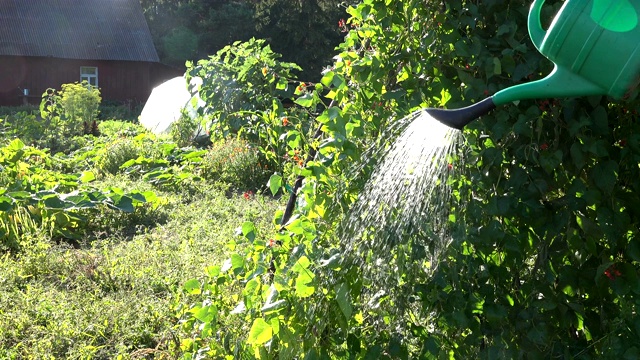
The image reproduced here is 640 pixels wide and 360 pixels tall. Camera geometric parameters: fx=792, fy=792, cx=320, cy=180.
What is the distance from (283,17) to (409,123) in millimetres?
28853

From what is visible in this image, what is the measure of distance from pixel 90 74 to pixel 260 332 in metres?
29.7

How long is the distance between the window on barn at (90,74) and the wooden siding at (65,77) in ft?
0.46

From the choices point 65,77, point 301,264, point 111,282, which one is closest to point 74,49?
point 65,77

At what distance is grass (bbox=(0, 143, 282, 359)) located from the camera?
3559 millimetres

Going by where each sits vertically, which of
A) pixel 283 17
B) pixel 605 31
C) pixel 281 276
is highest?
pixel 605 31

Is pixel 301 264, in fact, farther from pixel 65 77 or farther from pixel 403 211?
pixel 65 77

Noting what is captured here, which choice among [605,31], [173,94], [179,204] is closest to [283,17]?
[173,94]

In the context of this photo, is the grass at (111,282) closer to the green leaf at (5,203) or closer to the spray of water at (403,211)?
the green leaf at (5,203)

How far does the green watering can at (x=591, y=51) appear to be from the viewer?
1.55 metres

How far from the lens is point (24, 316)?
3773 millimetres

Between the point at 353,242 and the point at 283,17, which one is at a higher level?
the point at 353,242

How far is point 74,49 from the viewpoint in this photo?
2964 centimetres

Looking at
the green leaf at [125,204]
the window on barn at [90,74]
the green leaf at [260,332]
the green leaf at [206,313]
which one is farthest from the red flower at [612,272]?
the window on barn at [90,74]

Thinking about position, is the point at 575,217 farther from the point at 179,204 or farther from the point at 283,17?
the point at 283,17
